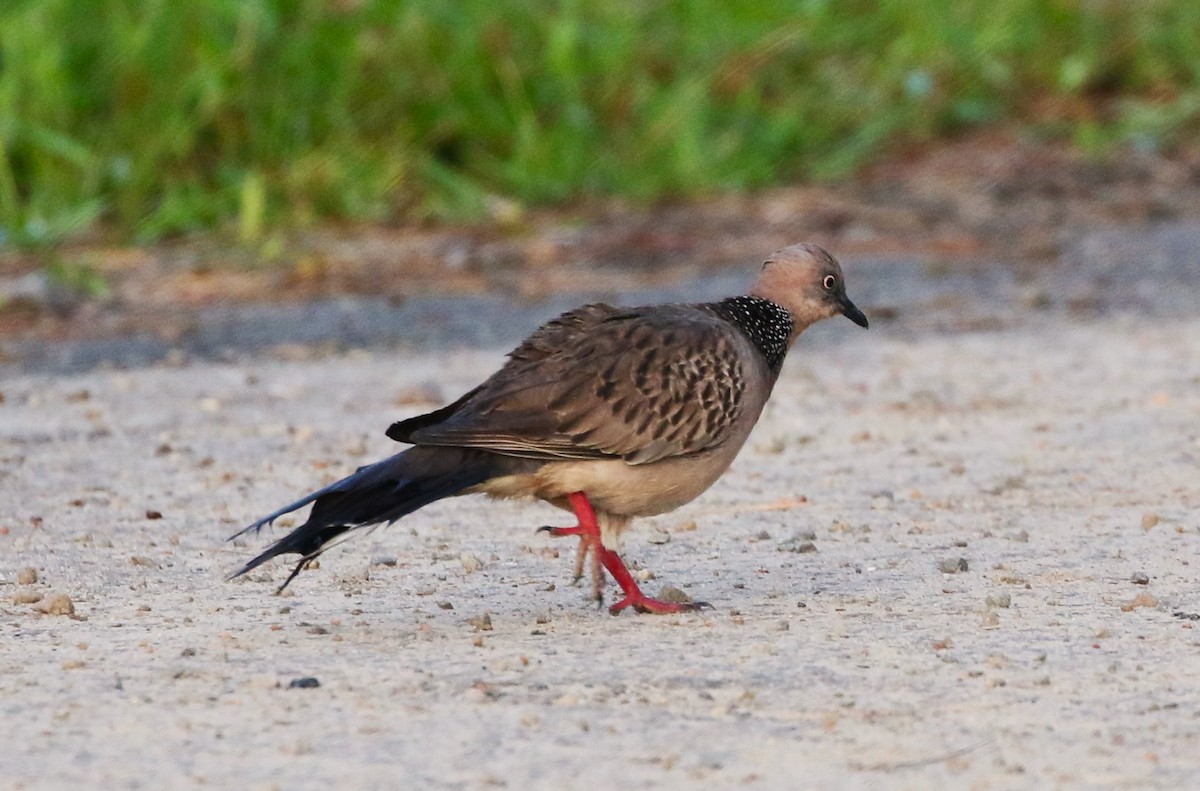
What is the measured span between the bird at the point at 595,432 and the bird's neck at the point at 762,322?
0.13 ft

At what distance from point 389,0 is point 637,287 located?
124 inches

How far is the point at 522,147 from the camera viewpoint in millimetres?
12023

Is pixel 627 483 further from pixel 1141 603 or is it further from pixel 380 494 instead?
pixel 1141 603

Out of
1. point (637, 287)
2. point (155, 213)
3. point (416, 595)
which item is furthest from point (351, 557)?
point (155, 213)

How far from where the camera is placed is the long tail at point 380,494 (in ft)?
15.4

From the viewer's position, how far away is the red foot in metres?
5.09

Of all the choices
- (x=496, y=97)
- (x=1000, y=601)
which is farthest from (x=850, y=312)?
(x=496, y=97)

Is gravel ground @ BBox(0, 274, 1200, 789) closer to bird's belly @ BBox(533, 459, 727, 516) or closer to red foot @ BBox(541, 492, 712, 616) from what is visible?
red foot @ BBox(541, 492, 712, 616)

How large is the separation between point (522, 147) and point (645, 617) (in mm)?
7252

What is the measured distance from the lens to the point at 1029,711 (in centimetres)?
412

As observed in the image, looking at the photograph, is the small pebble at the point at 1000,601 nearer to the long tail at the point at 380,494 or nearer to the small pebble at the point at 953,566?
the small pebble at the point at 953,566

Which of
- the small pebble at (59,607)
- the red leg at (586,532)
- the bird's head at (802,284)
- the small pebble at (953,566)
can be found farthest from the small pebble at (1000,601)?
the small pebble at (59,607)

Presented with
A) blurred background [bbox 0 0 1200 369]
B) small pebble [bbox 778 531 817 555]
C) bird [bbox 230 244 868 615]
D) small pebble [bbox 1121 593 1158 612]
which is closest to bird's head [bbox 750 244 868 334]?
bird [bbox 230 244 868 615]

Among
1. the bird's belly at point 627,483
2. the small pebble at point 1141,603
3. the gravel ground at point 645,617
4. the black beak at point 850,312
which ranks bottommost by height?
the gravel ground at point 645,617
